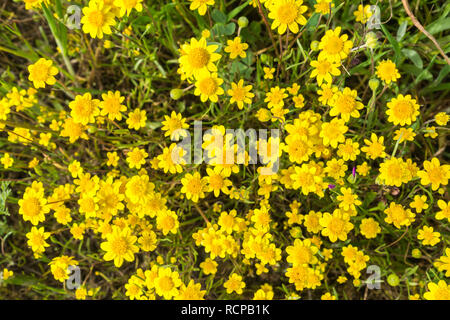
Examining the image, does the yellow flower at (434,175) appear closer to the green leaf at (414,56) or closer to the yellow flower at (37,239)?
the green leaf at (414,56)

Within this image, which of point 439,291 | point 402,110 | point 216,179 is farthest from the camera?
point 216,179

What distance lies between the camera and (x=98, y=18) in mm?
1623

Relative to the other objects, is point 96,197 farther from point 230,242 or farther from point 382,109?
point 382,109

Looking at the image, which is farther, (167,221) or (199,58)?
(167,221)

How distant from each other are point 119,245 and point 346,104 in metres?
1.30

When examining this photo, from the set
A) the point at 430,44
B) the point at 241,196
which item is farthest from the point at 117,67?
the point at 430,44

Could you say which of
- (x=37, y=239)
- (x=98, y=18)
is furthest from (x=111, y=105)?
(x=37, y=239)

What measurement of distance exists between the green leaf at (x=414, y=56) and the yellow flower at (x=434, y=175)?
597 mm

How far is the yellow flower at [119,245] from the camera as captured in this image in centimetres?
171

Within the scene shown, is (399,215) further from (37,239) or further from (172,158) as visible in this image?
(37,239)

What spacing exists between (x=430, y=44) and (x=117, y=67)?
2.02 metres

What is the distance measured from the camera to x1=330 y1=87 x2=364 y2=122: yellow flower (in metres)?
1.64

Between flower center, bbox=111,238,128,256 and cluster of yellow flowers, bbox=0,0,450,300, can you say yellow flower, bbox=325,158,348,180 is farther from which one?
flower center, bbox=111,238,128,256

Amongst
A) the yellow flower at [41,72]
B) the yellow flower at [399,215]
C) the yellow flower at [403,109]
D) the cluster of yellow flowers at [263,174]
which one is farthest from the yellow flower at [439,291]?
the yellow flower at [41,72]
